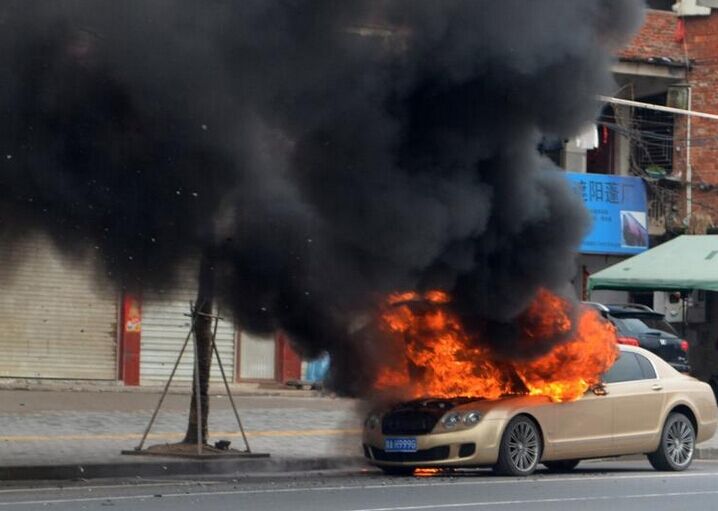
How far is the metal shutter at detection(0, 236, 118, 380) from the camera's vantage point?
23688 millimetres

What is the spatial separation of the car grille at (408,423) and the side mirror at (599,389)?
75.2 inches

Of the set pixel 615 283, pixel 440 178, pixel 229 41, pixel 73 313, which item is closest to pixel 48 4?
pixel 229 41

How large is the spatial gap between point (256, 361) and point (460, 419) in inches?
473

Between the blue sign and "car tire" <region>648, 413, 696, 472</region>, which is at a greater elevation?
the blue sign

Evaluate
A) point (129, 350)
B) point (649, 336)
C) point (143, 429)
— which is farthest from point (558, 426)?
point (129, 350)

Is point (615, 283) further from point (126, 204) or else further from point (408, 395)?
point (126, 204)

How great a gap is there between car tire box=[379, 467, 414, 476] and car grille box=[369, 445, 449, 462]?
444 millimetres

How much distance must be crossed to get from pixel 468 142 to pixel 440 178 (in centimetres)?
47

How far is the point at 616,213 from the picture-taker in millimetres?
31656

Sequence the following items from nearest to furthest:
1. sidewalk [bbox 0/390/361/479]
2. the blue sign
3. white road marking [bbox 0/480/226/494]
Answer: white road marking [bbox 0/480/226/494], sidewalk [bbox 0/390/361/479], the blue sign

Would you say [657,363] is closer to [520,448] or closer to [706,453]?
[520,448]

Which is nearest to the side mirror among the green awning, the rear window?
the rear window

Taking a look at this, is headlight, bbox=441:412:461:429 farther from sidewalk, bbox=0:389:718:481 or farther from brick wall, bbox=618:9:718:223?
brick wall, bbox=618:9:718:223

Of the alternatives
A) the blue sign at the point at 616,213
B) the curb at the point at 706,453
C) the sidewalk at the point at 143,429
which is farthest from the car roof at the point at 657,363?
the blue sign at the point at 616,213
